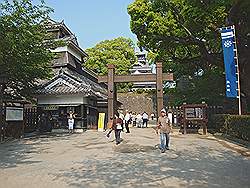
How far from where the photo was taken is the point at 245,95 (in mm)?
22188

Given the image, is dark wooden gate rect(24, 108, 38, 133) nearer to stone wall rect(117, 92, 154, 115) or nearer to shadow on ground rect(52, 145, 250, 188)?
shadow on ground rect(52, 145, 250, 188)

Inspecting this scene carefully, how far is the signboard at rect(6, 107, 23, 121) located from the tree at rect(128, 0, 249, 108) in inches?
421

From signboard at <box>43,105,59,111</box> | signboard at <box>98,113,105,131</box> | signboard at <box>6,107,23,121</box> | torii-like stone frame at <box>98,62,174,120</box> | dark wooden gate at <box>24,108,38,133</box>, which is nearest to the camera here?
signboard at <box>6,107,23,121</box>

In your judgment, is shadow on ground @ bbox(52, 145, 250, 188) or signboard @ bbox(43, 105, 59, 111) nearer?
shadow on ground @ bbox(52, 145, 250, 188)

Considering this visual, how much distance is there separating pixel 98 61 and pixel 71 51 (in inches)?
682

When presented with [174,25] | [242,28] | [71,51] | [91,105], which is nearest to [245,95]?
[242,28]

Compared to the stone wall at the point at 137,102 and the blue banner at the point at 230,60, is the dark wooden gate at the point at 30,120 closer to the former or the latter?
the blue banner at the point at 230,60

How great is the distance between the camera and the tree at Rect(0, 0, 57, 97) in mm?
17375

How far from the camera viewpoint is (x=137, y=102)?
49.4 m

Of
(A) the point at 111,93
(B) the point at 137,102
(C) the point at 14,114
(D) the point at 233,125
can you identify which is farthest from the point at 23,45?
(B) the point at 137,102

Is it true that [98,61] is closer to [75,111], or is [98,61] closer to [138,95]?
[138,95]

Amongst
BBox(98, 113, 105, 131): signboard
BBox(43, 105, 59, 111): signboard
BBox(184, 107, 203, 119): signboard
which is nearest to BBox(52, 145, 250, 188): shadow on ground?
BBox(184, 107, 203, 119): signboard

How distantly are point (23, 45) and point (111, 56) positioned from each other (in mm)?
33077

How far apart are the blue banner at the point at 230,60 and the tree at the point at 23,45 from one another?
1114 centimetres
